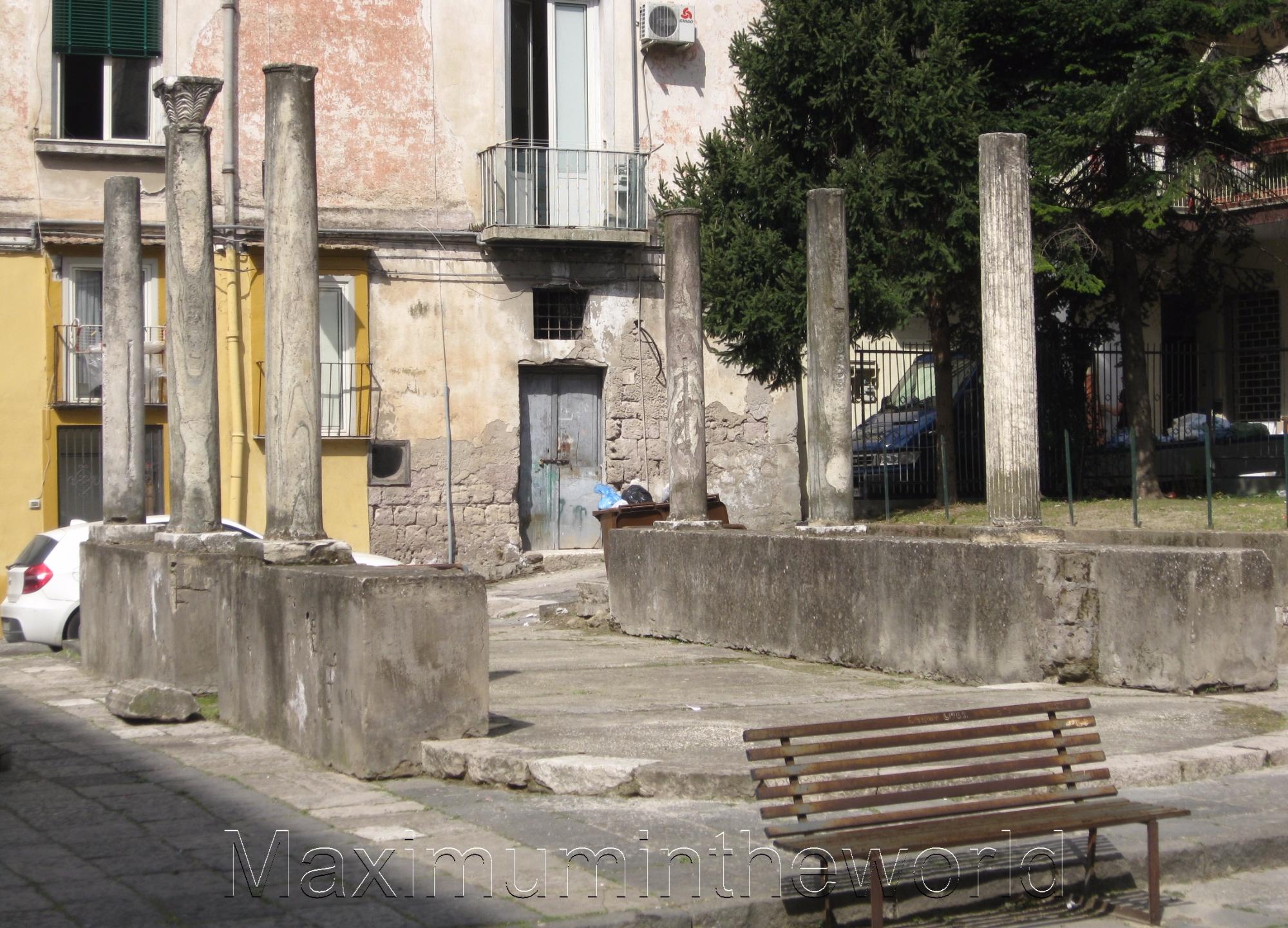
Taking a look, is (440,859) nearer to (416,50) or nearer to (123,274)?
(123,274)

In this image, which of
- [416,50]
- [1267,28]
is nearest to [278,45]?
[416,50]

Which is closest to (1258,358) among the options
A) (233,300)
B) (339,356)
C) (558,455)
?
(558,455)

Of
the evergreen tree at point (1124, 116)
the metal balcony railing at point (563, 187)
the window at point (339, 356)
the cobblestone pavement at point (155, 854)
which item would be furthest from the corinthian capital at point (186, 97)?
the evergreen tree at point (1124, 116)

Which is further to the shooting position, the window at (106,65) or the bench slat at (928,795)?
the window at (106,65)

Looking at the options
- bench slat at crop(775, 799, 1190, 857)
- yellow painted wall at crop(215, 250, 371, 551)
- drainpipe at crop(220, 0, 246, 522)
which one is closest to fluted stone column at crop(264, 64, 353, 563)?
bench slat at crop(775, 799, 1190, 857)

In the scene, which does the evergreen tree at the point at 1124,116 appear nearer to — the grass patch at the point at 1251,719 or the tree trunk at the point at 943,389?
the tree trunk at the point at 943,389

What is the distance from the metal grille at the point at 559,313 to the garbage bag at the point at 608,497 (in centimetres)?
245

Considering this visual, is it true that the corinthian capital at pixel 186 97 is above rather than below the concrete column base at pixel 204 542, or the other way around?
above

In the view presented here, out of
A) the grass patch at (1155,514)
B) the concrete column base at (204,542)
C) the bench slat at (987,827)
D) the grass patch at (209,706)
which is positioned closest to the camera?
the bench slat at (987,827)

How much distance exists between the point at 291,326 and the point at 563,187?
12478 millimetres

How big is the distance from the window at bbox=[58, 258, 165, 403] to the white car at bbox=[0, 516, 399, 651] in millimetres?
4815

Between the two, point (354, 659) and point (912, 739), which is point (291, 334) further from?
point (912, 739)

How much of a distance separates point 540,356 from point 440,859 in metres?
15.4

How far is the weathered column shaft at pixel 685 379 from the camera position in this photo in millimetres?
13992
